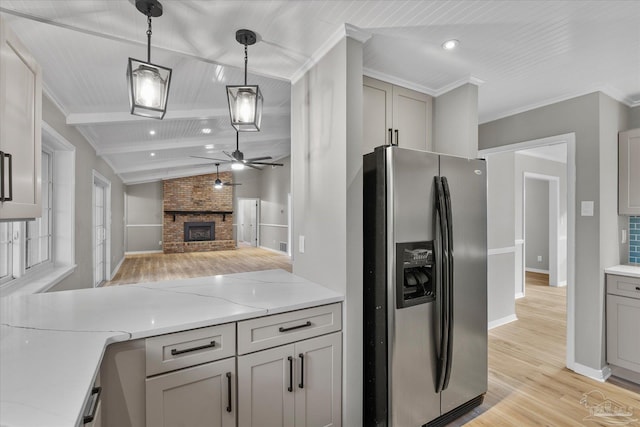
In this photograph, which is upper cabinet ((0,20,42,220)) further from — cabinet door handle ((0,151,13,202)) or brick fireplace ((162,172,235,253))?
brick fireplace ((162,172,235,253))

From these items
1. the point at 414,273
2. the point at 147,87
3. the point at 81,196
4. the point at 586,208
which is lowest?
the point at 414,273

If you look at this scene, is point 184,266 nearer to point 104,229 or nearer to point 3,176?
point 104,229

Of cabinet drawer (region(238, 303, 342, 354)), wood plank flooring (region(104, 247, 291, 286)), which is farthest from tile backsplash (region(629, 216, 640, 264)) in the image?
wood plank flooring (region(104, 247, 291, 286))

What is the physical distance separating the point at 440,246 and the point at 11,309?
2.33m

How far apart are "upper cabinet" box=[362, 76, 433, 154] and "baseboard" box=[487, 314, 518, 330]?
2.46m

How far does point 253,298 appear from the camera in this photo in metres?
1.71

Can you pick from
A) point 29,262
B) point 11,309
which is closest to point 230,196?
point 29,262

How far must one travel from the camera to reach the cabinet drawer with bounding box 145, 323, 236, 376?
1294mm

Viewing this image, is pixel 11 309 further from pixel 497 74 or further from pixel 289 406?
pixel 497 74

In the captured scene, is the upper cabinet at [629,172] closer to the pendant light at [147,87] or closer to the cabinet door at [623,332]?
the cabinet door at [623,332]

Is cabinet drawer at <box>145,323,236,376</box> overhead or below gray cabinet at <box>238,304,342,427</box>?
overhead

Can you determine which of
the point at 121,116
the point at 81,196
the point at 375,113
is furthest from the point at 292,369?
the point at 81,196

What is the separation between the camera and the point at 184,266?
7.68 metres

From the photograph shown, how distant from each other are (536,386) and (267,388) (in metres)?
2.27
